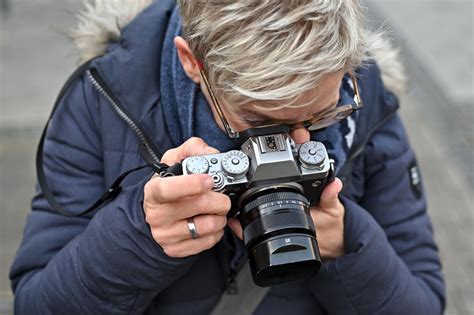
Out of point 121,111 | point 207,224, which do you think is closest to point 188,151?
point 207,224

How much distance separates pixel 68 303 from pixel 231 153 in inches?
18.1

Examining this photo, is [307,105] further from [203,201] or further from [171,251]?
[171,251]

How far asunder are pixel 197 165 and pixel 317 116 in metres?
0.27

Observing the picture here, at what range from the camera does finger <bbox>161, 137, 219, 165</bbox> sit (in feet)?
3.96

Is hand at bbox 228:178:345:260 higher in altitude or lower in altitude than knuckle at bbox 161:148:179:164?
lower

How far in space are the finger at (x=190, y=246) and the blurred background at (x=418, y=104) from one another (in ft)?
5.83

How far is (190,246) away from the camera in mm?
1202

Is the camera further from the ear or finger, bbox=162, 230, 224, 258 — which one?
the ear

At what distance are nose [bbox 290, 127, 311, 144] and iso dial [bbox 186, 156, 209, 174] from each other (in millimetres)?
194

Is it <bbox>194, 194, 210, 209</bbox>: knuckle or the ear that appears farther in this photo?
the ear

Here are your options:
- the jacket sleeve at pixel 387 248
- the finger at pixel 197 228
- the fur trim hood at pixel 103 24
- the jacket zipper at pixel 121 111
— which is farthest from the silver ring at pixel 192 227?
the fur trim hood at pixel 103 24

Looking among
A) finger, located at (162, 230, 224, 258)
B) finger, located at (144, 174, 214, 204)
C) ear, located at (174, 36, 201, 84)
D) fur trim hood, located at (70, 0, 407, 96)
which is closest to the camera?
finger, located at (144, 174, 214, 204)

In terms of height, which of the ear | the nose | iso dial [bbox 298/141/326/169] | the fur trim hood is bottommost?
iso dial [bbox 298/141/326/169]

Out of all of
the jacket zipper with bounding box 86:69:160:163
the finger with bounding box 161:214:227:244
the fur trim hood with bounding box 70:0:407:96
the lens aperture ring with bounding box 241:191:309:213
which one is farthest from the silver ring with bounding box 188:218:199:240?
the fur trim hood with bounding box 70:0:407:96
